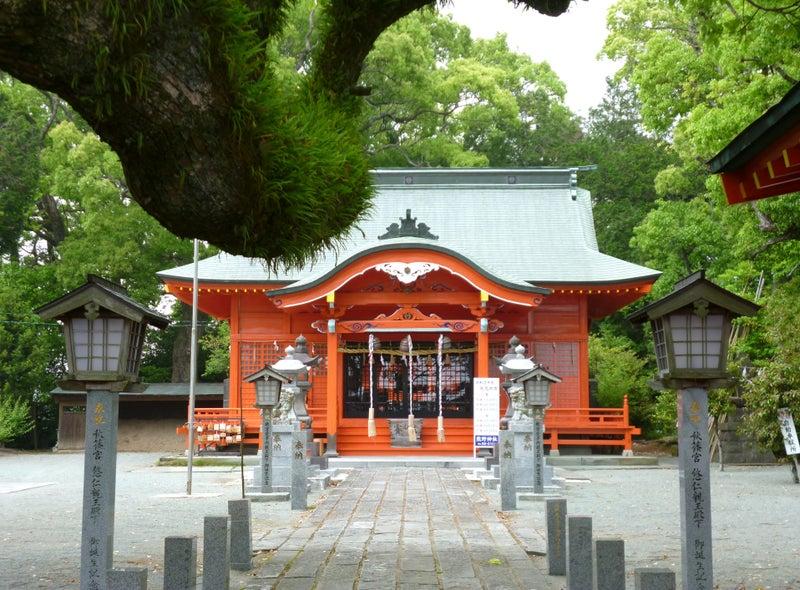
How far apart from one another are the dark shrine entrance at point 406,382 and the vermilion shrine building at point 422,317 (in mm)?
26

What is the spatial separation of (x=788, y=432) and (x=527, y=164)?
2249cm

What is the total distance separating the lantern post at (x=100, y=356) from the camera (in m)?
5.50

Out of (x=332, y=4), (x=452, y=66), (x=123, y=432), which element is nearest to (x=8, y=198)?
(x=123, y=432)

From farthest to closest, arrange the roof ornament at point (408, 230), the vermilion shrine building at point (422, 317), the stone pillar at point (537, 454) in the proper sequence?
the roof ornament at point (408, 230) → the vermilion shrine building at point (422, 317) → the stone pillar at point (537, 454)

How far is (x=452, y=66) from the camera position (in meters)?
30.1

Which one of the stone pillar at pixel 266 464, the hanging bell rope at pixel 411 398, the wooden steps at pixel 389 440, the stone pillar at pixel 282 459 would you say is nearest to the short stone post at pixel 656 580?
the stone pillar at pixel 266 464

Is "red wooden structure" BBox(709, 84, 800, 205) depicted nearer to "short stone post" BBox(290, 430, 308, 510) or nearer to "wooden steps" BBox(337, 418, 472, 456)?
"short stone post" BBox(290, 430, 308, 510)

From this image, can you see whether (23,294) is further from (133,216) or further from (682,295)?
(682,295)

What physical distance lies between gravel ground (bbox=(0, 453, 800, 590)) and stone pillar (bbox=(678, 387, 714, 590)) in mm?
1470

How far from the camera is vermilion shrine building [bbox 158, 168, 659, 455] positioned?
59.9 ft

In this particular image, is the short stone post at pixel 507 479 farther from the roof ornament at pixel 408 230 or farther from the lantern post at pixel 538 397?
the roof ornament at pixel 408 230

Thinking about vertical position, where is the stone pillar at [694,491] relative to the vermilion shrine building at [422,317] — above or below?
below

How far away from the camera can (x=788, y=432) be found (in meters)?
13.9

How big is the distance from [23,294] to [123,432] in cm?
577
